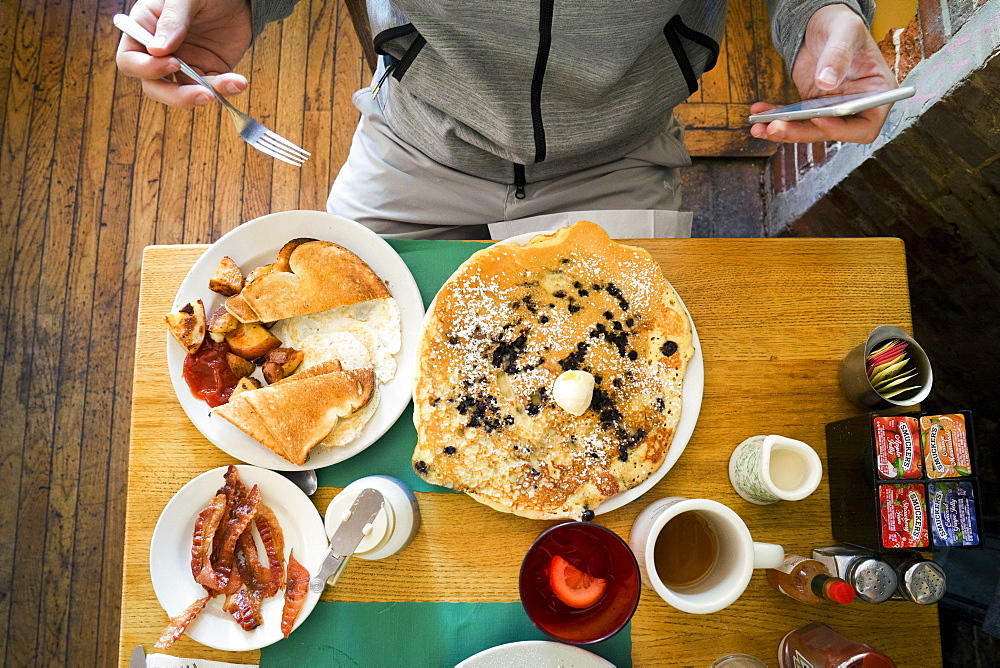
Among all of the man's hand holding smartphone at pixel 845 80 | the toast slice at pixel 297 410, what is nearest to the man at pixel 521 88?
the man's hand holding smartphone at pixel 845 80

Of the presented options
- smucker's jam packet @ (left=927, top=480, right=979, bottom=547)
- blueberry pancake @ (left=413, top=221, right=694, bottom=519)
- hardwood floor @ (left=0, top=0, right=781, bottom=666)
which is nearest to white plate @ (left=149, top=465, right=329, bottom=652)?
blueberry pancake @ (left=413, top=221, right=694, bottom=519)

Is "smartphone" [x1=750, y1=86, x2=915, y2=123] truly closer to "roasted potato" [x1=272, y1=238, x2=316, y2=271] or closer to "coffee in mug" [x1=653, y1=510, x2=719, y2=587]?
"coffee in mug" [x1=653, y1=510, x2=719, y2=587]

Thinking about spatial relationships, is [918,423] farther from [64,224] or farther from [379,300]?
[64,224]

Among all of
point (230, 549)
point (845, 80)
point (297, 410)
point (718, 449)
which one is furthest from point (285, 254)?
point (845, 80)

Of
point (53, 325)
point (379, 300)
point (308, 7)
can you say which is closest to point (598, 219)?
point (379, 300)

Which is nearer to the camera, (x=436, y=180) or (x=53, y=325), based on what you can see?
(x=436, y=180)

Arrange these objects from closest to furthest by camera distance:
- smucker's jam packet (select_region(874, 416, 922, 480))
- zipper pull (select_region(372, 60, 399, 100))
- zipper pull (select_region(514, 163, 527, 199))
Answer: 1. smucker's jam packet (select_region(874, 416, 922, 480))
2. zipper pull (select_region(372, 60, 399, 100))
3. zipper pull (select_region(514, 163, 527, 199))
